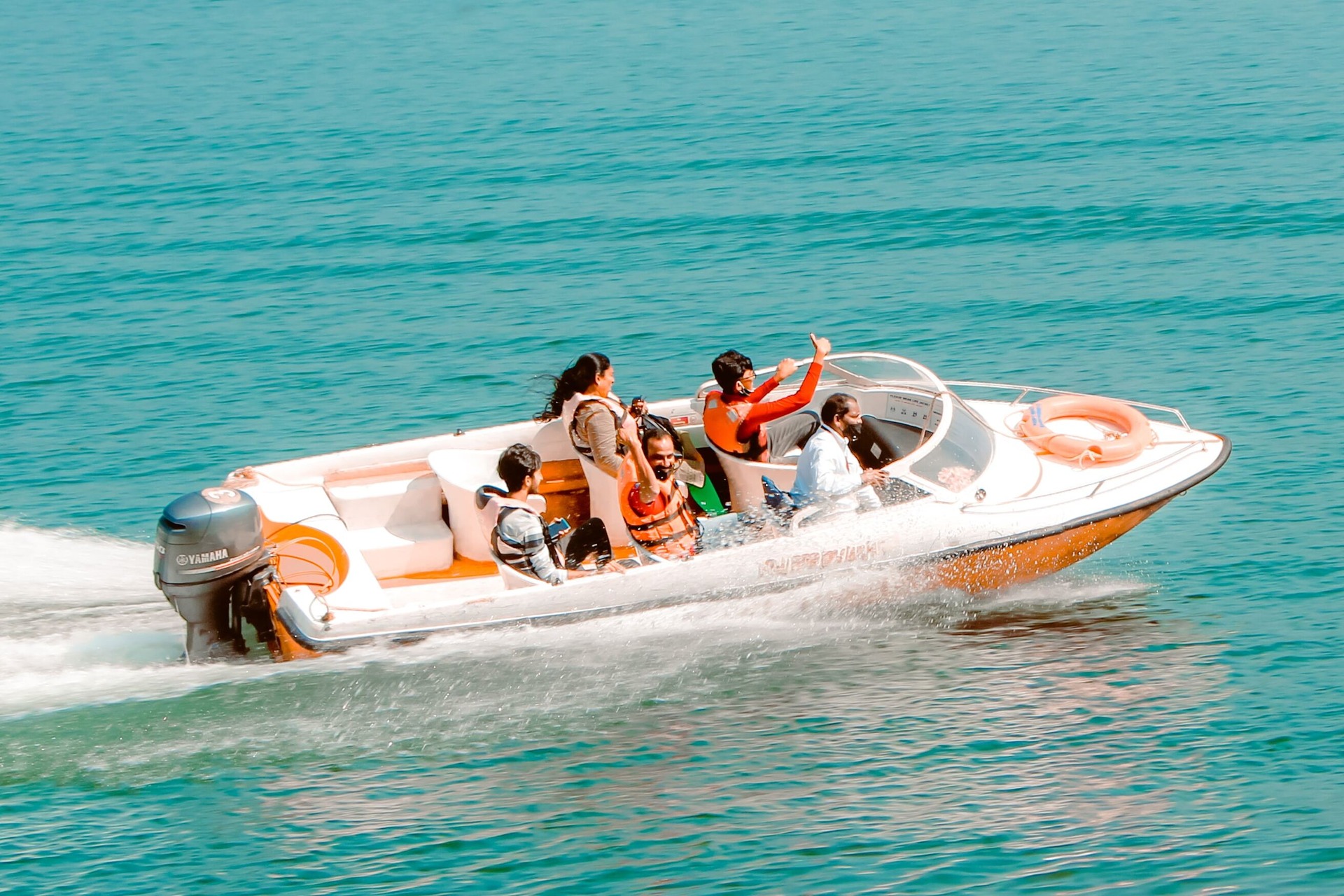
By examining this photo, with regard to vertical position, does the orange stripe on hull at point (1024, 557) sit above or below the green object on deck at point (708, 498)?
below

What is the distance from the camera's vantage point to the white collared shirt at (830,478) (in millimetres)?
8781

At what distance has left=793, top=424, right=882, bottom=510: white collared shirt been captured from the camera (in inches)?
346

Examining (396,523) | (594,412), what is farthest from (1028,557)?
(396,523)

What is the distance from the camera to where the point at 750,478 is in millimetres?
9180

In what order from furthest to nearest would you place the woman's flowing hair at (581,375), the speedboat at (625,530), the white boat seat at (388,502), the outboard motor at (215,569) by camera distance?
the white boat seat at (388,502) < the woman's flowing hair at (581,375) < the speedboat at (625,530) < the outboard motor at (215,569)

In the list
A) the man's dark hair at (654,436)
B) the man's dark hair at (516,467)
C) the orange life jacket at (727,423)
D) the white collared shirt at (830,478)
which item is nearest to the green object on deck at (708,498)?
the man's dark hair at (654,436)

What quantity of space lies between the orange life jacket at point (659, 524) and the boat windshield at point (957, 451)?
145 centimetres

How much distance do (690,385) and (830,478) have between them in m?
5.43

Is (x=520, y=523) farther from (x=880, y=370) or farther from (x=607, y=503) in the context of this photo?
(x=880, y=370)

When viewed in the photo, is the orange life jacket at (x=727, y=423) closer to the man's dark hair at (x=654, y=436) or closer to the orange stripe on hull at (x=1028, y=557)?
the man's dark hair at (x=654, y=436)

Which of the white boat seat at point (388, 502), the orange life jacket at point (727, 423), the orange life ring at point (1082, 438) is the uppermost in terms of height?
the orange life jacket at point (727, 423)

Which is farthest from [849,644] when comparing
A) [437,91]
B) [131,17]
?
[131,17]

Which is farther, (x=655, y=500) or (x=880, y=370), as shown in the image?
(x=880, y=370)

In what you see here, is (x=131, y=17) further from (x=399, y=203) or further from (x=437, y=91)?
(x=399, y=203)
